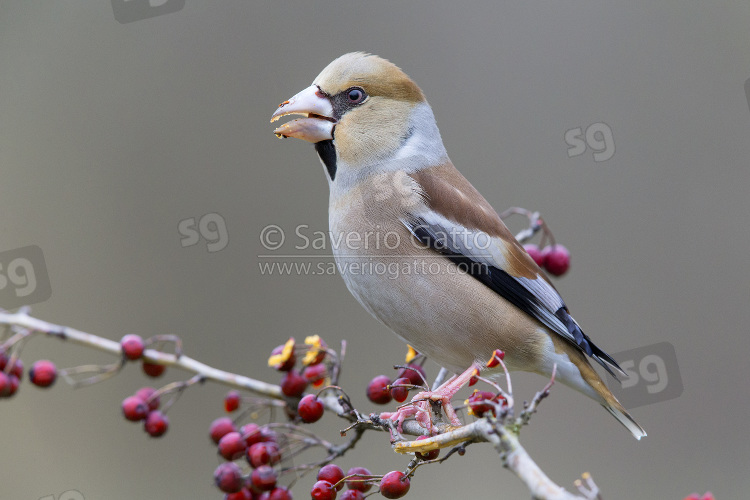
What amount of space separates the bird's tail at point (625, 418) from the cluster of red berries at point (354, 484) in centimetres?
106

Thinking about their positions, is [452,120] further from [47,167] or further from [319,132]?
[47,167]

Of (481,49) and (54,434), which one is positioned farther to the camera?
(481,49)

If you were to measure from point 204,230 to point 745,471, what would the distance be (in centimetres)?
361

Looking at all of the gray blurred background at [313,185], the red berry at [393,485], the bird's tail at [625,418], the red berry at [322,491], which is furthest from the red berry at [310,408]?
the gray blurred background at [313,185]

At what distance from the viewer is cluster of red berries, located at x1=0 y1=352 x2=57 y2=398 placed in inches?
89.8

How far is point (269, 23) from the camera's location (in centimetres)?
556

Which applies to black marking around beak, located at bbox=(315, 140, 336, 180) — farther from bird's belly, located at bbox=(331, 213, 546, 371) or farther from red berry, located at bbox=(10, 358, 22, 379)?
red berry, located at bbox=(10, 358, 22, 379)

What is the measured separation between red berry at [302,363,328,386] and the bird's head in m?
0.83

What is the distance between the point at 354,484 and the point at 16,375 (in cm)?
111

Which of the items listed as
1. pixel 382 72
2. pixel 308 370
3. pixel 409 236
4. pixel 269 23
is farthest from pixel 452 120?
pixel 308 370

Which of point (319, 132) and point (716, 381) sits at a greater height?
point (319, 132)

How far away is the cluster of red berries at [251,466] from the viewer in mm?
2305

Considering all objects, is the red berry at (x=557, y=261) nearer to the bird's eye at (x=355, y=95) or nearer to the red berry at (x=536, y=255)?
the red berry at (x=536, y=255)

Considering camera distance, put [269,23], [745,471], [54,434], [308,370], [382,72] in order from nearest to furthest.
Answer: [308,370] → [382,72] → [745,471] → [54,434] → [269,23]
